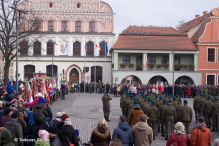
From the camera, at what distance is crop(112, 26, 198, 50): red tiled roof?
3991 cm

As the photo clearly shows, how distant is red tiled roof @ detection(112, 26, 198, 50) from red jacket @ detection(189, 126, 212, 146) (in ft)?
108

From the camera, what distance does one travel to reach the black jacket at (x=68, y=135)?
651 cm

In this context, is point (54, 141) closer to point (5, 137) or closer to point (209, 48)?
point (5, 137)

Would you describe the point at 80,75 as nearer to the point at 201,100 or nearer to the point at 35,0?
the point at 35,0

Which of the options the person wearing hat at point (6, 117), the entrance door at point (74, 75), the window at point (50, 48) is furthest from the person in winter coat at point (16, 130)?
the window at point (50, 48)

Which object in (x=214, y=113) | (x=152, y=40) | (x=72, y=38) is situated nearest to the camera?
(x=214, y=113)

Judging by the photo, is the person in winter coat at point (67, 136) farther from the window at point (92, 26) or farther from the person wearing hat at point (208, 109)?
the window at point (92, 26)

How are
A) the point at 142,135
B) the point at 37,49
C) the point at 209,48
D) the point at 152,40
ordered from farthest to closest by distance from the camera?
the point at 37,49 → the point at 152,40 → the point at 209,48 → the point at 142,135

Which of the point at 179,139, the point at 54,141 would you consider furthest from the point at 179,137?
the point at 54,141

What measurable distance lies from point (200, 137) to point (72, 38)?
38.9 m

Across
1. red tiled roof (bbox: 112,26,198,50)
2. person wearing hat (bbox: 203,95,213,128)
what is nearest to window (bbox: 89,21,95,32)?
red tiled roof (bbox: 112,26,198,50)

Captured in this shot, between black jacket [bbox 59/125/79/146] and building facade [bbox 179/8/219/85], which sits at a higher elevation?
building facade [bbox 179/8/219/85]

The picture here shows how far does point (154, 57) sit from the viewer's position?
138 feet

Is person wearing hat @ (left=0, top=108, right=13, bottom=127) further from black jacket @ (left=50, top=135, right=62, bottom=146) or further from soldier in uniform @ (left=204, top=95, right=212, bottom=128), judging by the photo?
soldier in uniform @ (left=204, top=95, right=212, bottom=128)
